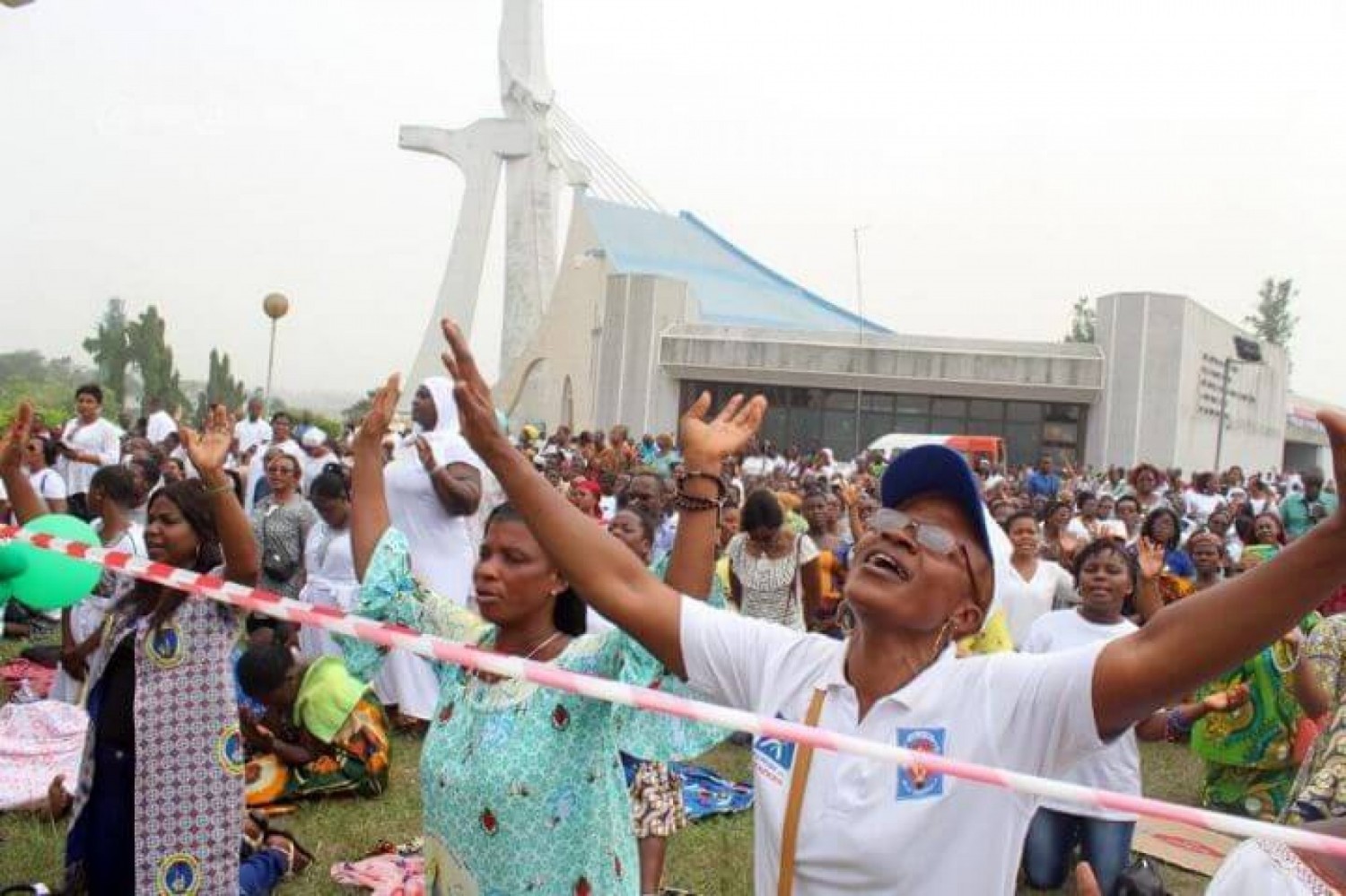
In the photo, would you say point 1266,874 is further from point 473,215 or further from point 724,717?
point 473,215

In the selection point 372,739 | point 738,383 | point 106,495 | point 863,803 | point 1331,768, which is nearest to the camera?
point 863,803

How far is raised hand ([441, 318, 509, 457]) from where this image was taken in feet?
7.48

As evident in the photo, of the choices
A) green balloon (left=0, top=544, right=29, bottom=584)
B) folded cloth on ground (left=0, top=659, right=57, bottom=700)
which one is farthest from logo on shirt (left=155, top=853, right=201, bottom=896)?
folded cloth on ground (left=0, top=659, right=57, bottom=700)

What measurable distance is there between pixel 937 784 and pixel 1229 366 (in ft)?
125

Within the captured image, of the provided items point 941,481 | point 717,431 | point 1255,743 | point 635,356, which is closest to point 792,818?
point 941,481

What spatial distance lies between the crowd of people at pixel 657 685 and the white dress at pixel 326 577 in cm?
85

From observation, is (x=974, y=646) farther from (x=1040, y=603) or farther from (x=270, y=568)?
(x=270, y=568)

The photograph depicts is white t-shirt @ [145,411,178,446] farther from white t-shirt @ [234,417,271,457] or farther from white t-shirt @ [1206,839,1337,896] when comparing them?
white t-shirt @ [1206,839,1337,896]

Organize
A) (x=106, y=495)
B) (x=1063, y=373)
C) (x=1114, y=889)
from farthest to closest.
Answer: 1. (x=1063, y=373)
2. (x=106, y=495)
3. (x=1114, y=889)

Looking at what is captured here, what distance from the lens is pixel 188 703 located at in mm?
3516

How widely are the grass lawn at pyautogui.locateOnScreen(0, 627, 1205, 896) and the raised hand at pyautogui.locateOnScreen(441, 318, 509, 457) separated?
10.8ft

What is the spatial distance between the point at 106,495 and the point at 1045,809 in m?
4.34

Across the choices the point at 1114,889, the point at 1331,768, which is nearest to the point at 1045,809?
the point at 1114,889

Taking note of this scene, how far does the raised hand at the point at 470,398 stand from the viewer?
228 cm
